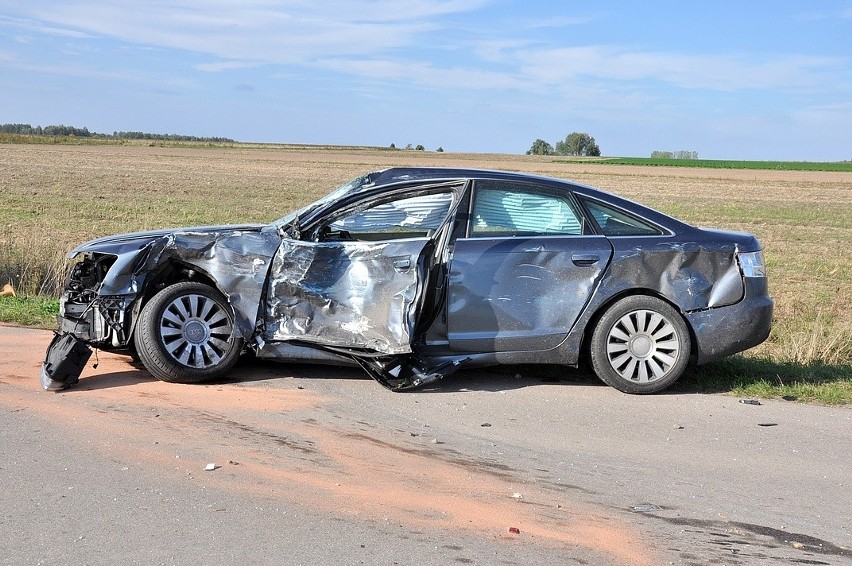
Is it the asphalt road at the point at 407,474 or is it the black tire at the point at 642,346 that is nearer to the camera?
the asphalt road at the point at 407,474

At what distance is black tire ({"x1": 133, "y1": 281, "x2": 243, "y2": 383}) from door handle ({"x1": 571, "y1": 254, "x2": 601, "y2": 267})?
248 centimetres

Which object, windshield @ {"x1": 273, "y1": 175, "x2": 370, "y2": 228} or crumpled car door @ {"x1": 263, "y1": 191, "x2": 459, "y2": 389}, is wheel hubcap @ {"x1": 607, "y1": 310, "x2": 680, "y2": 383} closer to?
crumpled car door @ {"x1": 263, "y1": 191, "x2": 459, "y2": 389}

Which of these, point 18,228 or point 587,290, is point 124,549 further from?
point 18,228

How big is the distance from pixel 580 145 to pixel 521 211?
14661 cm

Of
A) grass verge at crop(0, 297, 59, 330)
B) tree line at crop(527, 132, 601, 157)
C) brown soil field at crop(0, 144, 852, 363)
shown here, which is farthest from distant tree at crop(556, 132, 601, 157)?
grass verge at crop(0, 297, 59, 330)

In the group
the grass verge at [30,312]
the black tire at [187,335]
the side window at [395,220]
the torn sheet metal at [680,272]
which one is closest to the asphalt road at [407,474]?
the black tire at [187,335]

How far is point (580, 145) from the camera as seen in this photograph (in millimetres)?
150250

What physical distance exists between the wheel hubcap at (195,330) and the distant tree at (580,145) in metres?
145

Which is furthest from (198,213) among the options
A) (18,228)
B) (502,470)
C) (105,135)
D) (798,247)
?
(105,135)

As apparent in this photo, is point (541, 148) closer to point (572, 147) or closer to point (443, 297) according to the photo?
point (572, 147)

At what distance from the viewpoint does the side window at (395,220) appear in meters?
7.11

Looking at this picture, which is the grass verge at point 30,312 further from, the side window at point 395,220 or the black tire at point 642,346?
the black tire at point 642,346

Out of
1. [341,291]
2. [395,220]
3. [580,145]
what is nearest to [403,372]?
[341,291]

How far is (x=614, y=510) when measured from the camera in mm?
4547
